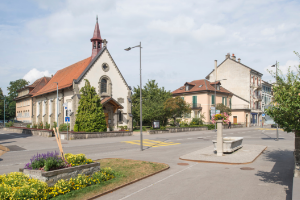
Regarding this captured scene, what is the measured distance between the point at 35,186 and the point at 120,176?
10.6 ft

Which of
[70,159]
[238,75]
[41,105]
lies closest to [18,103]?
[41,105]

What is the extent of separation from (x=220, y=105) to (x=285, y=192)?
42.5 meters

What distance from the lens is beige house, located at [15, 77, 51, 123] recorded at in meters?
53.4

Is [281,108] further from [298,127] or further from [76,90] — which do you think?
[76,90]

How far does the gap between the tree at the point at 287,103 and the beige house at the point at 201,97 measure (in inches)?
1647

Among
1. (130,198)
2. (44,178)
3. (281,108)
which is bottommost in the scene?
(130,198)

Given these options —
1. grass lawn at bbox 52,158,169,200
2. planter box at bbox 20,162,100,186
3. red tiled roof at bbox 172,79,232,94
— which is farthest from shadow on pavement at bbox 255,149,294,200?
red tiled roof at bbox 172,79,232,94

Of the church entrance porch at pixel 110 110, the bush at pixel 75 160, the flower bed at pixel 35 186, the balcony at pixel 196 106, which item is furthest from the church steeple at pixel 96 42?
the flower bed at pixel 35 186

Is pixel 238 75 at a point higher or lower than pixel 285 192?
higher

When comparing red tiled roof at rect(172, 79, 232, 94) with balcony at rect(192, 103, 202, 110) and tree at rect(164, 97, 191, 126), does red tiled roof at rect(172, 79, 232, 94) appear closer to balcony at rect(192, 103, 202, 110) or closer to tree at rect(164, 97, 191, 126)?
balcony at rect(192, 103, 202, 110)

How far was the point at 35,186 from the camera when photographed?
6.14 metres

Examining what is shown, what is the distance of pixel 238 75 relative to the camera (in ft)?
193

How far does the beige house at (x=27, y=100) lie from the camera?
53438mm

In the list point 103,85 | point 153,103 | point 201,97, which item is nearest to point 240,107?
point 201,97
